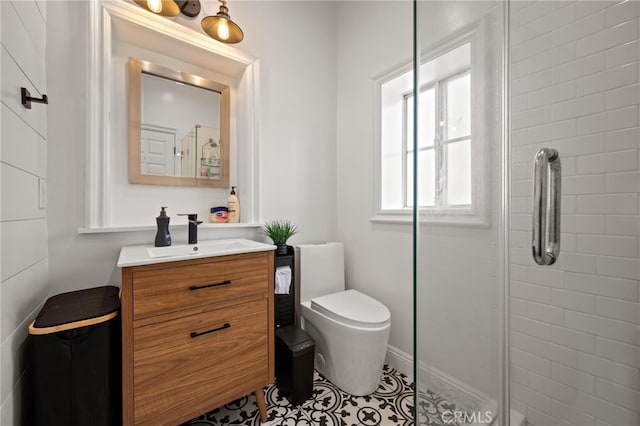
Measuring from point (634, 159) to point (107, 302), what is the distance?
6.79 feet

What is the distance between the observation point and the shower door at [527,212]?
830mm

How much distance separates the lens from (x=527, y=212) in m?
1.12

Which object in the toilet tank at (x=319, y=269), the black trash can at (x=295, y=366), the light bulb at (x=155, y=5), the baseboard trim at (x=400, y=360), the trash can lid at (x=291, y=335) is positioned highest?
the light bulb at (x=155, y=5)

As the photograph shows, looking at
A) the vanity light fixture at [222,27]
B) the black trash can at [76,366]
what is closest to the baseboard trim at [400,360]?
the black trash can at [76,366]

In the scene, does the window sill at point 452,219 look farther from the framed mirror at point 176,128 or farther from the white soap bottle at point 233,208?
the framed mirror at point 176,128

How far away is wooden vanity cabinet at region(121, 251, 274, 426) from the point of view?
38.8 inches

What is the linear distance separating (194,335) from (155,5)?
5.48 feet

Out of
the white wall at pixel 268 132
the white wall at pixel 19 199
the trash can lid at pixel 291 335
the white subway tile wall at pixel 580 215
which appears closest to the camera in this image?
the white wall at pixel 19 199

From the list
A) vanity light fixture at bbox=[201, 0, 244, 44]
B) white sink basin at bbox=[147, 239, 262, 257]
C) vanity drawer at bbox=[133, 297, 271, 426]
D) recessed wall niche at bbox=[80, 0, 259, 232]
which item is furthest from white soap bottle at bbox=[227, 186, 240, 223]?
vanity light fixture at bbox=[201, 0, 244, 44]

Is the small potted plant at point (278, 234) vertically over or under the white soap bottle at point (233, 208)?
under

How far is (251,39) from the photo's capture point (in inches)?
71.4

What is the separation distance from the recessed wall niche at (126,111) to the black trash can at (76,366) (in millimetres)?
513

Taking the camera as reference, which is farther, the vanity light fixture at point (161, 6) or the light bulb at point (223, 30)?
the light bulb at point (223, 30)

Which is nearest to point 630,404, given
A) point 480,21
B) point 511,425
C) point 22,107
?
point 511,425
